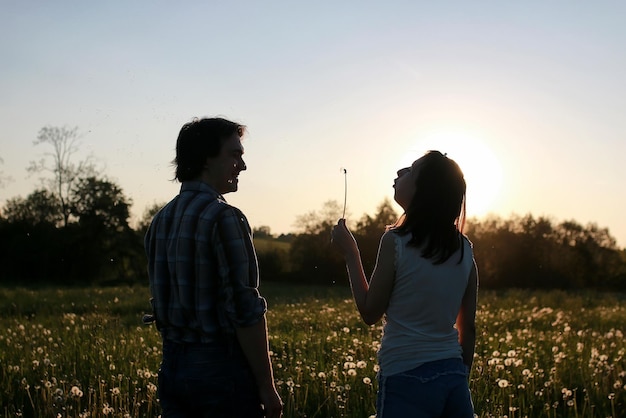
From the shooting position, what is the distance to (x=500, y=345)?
33.5 ft

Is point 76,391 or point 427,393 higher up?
point 427,393

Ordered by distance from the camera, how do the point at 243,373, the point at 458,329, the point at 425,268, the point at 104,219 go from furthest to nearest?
the point at 104,219, the point at 458,329, the point at 425,268, the point at 243,373

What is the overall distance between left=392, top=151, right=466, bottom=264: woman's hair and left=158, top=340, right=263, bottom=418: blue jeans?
907mm

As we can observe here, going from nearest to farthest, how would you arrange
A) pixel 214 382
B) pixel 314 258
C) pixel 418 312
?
1. pixel 214 382
2. pixel 418 312
3. pixel 314 258

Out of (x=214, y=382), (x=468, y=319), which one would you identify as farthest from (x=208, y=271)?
(x=468, y=319)

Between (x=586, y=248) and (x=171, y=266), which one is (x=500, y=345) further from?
(x=586, y=248)

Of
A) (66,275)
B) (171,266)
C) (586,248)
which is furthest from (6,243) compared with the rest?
(171,266)

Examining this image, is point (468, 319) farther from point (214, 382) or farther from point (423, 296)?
point (214, 382)

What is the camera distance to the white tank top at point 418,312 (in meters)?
3.20

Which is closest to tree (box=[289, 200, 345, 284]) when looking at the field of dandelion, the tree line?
the tree line

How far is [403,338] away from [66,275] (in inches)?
2004

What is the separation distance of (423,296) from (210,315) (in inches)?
36.2

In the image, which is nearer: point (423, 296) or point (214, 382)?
point (214, 382)

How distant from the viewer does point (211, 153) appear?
128 inches
